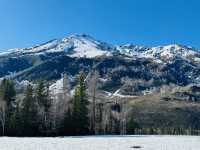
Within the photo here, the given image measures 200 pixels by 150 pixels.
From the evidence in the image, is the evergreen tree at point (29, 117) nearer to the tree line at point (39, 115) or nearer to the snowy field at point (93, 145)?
the tree line at point (39, 115)

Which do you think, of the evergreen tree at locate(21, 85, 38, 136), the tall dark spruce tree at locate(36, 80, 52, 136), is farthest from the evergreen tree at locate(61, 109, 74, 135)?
the evergreen tree at locate(21, 85, 38, 136)

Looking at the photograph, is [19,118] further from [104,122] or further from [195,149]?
[195,149]

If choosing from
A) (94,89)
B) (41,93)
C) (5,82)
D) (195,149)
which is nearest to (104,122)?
(94,89)

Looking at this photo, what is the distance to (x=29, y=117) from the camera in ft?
307

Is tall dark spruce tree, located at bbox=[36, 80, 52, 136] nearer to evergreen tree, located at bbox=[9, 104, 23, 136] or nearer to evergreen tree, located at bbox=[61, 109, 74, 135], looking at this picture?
evergreen tree, located at bbox=[61, 109, 74, 135]

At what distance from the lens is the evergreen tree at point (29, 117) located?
91.9 metres

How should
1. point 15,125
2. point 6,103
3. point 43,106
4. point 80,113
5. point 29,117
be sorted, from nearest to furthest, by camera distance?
point 15,125 < point 29,117 < point 80,113 < point 6,103 < point 43,106

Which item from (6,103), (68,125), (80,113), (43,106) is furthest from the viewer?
(43,106)

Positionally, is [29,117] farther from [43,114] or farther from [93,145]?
[93,145]

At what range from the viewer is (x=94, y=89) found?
10894 centimetres

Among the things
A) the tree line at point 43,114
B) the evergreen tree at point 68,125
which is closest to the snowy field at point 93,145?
the tree line at point 43,114

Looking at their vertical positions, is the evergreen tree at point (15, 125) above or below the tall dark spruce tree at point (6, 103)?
below

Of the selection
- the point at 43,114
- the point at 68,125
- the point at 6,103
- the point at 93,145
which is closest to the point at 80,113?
the point at 68,125

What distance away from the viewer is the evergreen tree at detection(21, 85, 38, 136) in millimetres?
91938
